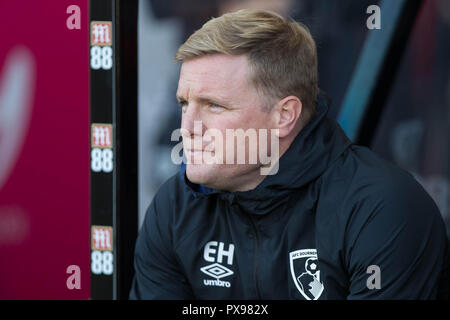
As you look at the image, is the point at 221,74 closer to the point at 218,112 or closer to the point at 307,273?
the point at 218,112

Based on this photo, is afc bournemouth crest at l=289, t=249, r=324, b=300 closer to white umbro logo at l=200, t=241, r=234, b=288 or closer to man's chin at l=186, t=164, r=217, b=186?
white umbro logo at l=200, t=241, r=234, b=288

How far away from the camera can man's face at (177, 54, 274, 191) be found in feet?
5.35

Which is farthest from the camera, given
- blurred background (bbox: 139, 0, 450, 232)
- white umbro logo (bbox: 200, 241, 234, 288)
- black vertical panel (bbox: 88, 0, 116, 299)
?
→ blurred background (bbox: 139, 0, 450, 232)

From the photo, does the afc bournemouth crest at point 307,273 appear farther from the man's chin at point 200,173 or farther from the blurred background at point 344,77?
the blurred background at point 344,77

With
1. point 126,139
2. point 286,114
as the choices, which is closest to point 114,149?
point 126,139

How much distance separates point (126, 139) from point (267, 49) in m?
0.67

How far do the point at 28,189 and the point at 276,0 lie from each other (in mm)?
1113

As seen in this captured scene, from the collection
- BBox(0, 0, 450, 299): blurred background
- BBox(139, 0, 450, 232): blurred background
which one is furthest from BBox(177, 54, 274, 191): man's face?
BBox(139, 0, 450, 232): blurred background

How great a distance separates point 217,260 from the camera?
1753 millimetres

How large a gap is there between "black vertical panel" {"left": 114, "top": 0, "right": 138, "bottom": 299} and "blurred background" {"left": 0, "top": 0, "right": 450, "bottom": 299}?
0.37ft

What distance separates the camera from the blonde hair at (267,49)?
5.36 ft
